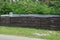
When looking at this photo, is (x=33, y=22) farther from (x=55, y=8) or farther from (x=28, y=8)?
(x=55, y=8)

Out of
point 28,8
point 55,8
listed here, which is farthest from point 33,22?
point 55,8

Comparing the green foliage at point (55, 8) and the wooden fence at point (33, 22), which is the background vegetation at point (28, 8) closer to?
the green foliage at point (55, 8)

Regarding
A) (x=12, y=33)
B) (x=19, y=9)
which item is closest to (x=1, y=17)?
(x=19, y=9)

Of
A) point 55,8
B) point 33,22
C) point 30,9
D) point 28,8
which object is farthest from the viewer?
point 55,8

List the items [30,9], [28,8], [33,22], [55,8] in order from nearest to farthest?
[33,22] < [30,9] < [28,8] < [55,8]

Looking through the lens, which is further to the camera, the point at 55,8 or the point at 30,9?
the point at 55,8

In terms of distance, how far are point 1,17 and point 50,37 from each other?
5917mm

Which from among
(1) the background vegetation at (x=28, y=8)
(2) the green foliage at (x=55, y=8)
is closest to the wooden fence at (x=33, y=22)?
(1) the background vegetation at (x=28, y=8)

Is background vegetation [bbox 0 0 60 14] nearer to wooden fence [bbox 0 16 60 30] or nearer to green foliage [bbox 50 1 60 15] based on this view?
green foliage [bbox 50 1 60 15]

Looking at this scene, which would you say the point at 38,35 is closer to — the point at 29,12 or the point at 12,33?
the point at 12,33

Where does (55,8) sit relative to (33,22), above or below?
above

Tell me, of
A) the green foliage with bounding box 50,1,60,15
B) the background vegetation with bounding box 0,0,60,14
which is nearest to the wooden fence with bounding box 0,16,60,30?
the background vegetation with bounding box 0,0,60,14

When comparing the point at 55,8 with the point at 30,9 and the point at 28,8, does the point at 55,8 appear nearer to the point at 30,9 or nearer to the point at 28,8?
the point at 30,9

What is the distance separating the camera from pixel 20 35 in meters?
13.9
